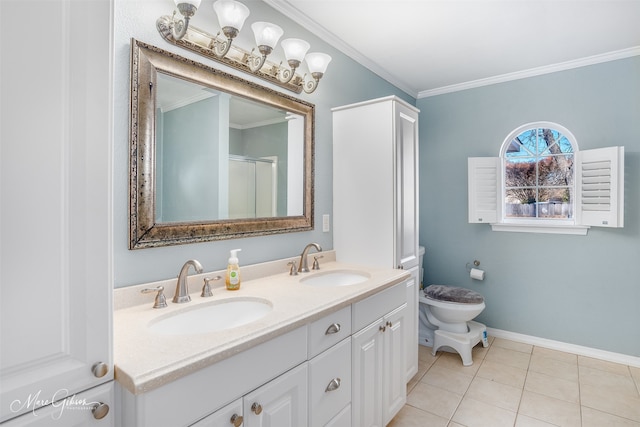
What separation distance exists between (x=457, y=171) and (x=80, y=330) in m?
3.27

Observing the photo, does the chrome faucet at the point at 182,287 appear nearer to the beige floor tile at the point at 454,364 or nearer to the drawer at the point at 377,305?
the drawer at the point at 377,305

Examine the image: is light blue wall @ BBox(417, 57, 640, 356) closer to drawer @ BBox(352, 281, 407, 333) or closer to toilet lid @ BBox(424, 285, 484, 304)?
toilet lid @ BBox(424, 285, 484, 304)

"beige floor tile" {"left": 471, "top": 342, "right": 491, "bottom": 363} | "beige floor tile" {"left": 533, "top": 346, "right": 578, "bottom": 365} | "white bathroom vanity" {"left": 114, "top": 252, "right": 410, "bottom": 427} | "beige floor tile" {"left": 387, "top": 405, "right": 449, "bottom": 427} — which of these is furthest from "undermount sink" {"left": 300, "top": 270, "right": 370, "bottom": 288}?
"beige floor tile" {"left": 533, "top": 346, "right": 578, "bottom": 365}

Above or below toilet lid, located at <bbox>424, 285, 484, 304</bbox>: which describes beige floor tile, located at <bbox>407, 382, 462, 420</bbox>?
below

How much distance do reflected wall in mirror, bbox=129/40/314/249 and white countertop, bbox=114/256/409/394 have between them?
0.25 m

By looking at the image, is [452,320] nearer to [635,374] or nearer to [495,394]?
[495,394]

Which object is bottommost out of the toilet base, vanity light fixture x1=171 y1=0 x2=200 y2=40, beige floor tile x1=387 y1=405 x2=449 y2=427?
beige floor tile x1=387 y1=405 x2=449 y2=427

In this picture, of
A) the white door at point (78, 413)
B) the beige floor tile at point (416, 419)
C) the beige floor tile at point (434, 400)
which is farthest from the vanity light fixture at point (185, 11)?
the beige floor tile at point (434, 400)

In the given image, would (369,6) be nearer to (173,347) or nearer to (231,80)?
(231,80)

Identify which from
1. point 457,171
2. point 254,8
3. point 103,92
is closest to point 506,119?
point 457,171

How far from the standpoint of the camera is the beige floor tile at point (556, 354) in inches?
105

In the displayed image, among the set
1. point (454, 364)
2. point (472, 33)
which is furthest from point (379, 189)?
point (454, 364)

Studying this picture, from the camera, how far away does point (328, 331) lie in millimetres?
1317

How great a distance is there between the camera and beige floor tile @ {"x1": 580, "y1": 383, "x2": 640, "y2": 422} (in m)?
2.01
